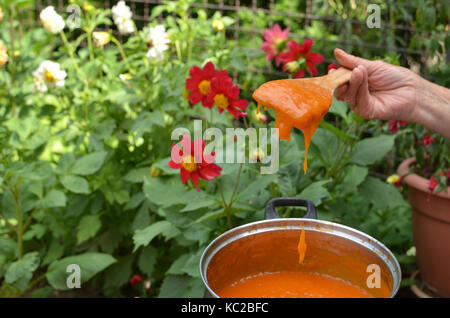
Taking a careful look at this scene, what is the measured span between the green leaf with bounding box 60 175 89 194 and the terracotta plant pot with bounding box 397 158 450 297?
3.95 ft

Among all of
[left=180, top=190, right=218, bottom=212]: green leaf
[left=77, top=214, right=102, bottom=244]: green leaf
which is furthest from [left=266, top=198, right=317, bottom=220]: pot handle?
[left=77, top=214, right=102, bottom=244]: green leaf

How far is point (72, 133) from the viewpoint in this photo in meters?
2.20

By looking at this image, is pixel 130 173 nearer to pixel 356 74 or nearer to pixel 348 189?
pixel 348 189

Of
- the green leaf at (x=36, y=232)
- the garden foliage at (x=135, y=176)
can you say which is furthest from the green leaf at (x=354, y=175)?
the green leaf at (x=36, y=232)

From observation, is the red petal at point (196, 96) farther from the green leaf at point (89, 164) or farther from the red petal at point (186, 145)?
the green leaf at point (89, 164)

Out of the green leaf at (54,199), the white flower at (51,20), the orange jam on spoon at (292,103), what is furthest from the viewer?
the white flower at (51,20)

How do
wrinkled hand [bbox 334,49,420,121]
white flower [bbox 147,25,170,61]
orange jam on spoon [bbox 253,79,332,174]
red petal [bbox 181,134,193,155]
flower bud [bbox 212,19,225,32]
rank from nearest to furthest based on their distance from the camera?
1. orange jam on spoon [bbox 253,79,332,174]
2. red petal [bbox 181,134,193,155]
3. wrinkled hand [bbox 334,49,420,121]
4. flower bud [bbox 212,19,225,32]
5. white flower [bbox 147,25,170,61]

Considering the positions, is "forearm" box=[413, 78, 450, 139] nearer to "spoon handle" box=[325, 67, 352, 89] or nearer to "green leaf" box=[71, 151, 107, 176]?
"spoon handle" box=[325, 67, 352, 89]

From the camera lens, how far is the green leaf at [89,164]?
1.96 metres

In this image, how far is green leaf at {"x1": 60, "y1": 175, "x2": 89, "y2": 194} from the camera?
74.3 inches

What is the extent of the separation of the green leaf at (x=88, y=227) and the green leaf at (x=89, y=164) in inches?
9.8

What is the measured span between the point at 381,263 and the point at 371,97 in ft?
1.87

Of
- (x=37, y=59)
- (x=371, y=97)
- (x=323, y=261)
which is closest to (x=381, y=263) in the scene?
A: (x=323, y=261)

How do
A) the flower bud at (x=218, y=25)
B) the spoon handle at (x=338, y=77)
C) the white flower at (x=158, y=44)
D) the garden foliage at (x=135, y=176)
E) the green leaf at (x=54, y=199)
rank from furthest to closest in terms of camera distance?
1. the white flower at (x=158, y=44)
2. the flower bud at (x=218, y=25)
3. the green leaf at (x=54, y=199)
4. the garden foliage at (x=135, y=176)
5. the spoon handle at (x=338, y=77)
